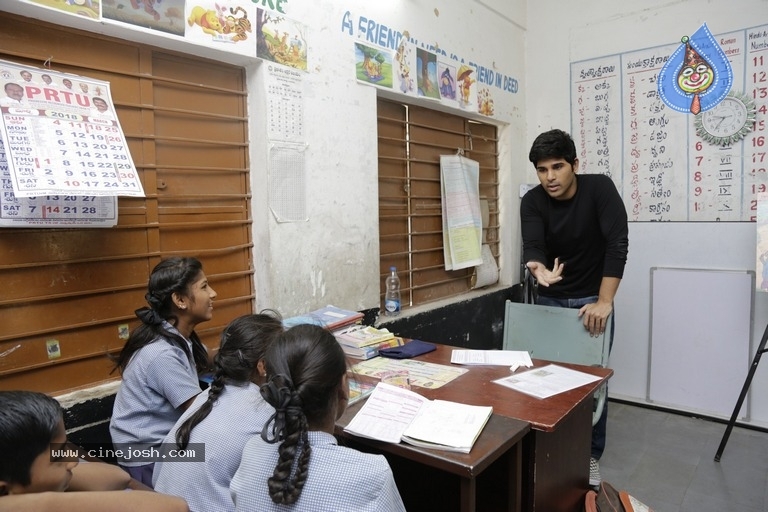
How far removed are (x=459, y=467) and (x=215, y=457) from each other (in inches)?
24.2

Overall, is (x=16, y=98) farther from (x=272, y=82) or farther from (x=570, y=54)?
(x=570, y=54)

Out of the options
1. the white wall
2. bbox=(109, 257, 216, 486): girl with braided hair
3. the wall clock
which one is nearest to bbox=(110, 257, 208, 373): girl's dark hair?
bbox=(109, 257, 216, 486): girl with braided hair

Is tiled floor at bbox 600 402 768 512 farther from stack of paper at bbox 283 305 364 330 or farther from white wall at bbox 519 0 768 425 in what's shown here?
stack of paper at bbox 283 305 364 330

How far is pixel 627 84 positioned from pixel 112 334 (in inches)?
149

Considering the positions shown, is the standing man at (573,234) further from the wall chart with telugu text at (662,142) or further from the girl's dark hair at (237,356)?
the girl's dark hair at (237,356)

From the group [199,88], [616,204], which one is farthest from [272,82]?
[616,204]

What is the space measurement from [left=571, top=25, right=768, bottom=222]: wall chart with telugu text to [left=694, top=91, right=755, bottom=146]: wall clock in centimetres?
3

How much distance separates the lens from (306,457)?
1.05 metres

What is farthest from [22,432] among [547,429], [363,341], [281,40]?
[281,40]

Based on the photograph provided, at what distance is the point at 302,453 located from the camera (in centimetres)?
106

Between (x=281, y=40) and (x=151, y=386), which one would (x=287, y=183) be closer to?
(x=281, y=40)

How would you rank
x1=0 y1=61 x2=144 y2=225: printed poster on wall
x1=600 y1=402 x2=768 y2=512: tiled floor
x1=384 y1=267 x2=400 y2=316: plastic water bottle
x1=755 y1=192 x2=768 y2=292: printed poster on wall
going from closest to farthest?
x1=0 y1=61 x2=144 y2=225: printed poster on wall → x1=600 y1=402 x2=768 y2=512: tiled floor → x1=755 y1=192 x2=768 y2=292: printed poster on wall → x1=384 y1=267 x2=400 y2=316: plastic water bottle

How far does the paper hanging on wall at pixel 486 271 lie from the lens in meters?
4.09

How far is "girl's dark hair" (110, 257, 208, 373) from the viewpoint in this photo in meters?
1.80
